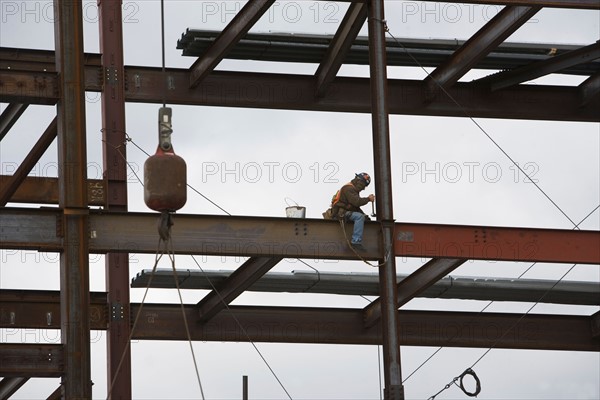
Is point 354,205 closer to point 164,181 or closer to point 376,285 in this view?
point 376,285

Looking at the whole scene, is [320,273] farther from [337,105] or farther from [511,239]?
[511,239]

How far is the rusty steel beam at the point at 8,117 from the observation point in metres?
25.3

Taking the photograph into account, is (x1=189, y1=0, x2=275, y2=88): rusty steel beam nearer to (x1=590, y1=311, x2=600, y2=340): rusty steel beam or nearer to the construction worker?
the construction worker

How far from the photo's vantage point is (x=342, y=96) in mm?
26844

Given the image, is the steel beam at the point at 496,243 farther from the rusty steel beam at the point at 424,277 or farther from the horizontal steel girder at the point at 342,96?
the horizontal steel girder at the point at 342,96

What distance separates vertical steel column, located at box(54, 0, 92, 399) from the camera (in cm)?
1995

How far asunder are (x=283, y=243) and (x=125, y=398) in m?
4.14

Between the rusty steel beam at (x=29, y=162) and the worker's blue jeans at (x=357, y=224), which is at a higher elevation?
the rusty steel beam at (x=29, y=162)

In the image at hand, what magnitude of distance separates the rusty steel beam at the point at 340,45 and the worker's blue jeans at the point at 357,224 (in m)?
3.60

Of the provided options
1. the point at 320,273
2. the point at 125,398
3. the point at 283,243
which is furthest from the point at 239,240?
the point at 320,273

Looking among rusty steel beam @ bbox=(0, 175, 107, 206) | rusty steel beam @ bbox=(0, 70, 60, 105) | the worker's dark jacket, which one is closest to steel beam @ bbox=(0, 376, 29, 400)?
rusty steel beam @ bbox=(0, 175, 107, 206)

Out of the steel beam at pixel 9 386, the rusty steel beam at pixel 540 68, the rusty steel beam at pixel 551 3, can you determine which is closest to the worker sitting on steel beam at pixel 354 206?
the rusty steel beam at pixel 551 3

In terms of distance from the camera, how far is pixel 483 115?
27594 mm

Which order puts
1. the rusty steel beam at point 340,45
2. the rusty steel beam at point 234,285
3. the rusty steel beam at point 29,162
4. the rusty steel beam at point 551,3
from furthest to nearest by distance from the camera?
the rusty steel beam at point 340,45, the rusty steel beam at point 234,285, the rusty steel beam at point 29,162, the rusty steel beam at point 551,3
